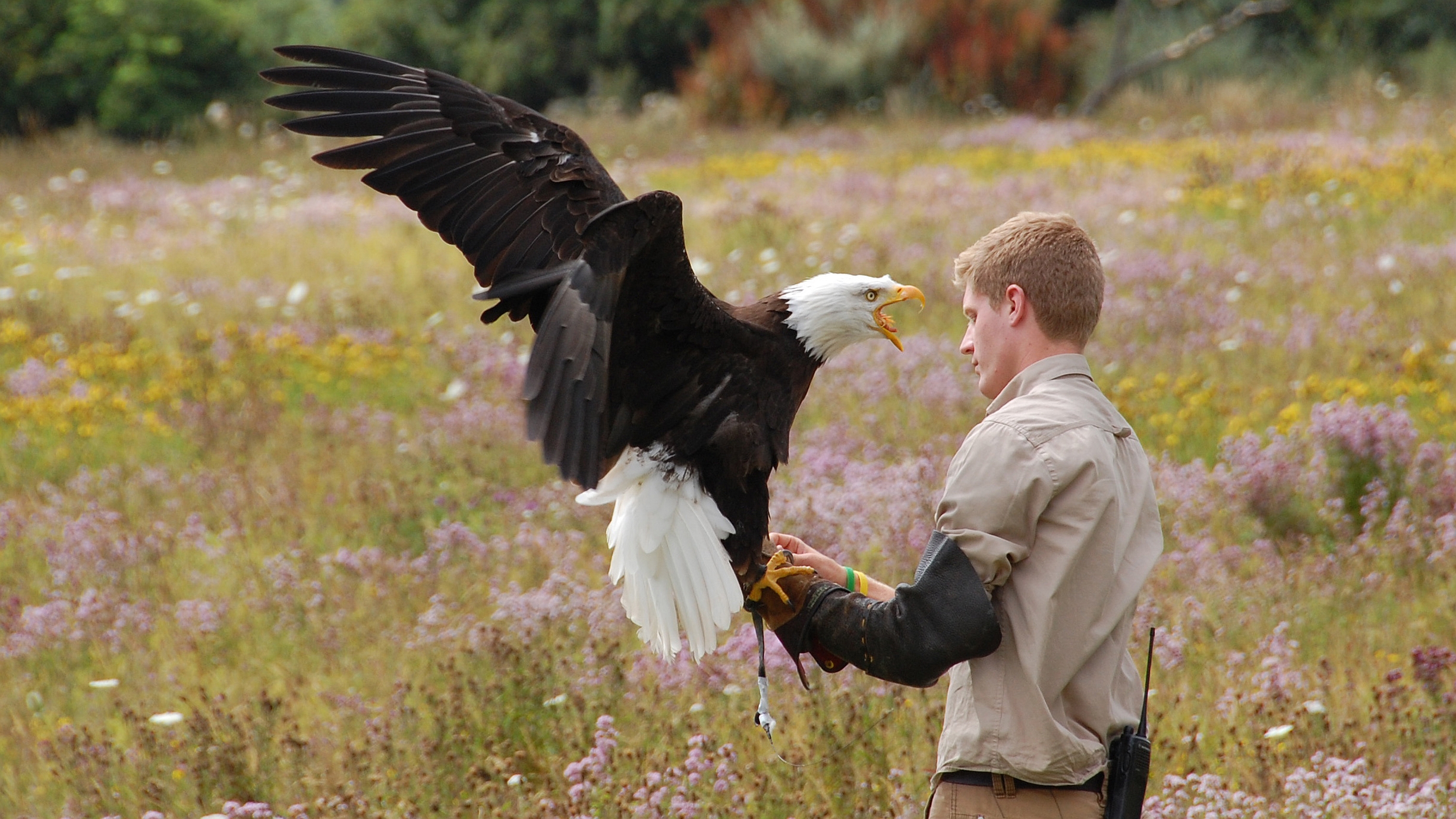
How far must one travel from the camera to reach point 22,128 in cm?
2631

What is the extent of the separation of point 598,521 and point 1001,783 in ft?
12.0

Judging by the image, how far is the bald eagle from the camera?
3.04 metres

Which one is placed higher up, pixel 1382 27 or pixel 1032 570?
pixel 1382 27

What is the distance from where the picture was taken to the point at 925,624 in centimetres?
202

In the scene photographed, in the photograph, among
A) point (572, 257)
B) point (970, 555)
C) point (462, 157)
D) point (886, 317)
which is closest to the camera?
point (970, 555)

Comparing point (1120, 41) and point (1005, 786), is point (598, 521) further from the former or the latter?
point (1120, 41)

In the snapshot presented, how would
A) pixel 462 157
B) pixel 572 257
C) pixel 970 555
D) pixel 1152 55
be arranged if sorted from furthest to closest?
pixel 1152 55 < pixel 462 157 < pixel 572 257 < pixel 970 555

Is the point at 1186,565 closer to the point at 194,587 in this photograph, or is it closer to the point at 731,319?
the point at 731,319

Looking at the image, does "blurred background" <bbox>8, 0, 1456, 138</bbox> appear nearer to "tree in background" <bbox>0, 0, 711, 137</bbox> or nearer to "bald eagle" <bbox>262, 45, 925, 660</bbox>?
"tree in background" <bbox>0, 0, 711, 137</bbox>

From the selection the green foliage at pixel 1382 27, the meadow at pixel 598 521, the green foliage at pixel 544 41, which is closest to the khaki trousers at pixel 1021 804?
the meadow at pixel 598 521

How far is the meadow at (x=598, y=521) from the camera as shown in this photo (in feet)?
12.2

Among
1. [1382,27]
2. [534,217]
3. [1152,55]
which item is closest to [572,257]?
[534,217]

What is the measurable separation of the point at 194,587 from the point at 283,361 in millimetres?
2908

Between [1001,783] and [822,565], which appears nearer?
[1001,783]
